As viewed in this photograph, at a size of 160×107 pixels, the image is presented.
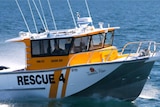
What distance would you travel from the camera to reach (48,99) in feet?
64.8

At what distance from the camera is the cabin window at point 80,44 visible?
19.1 m

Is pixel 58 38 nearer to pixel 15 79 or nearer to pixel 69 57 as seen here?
pixel 69 57

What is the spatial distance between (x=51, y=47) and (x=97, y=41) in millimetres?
1894

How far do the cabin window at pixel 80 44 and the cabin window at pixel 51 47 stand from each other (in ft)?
0.73

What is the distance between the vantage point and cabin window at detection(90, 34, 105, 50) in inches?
761

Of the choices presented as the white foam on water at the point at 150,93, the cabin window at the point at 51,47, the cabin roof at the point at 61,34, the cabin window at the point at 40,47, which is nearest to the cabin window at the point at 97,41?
the cabin roof at the point at 61,34

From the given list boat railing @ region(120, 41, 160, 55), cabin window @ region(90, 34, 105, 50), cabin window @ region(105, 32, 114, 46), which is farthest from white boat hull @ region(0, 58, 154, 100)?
cabin window @ region(105, 32, 114, 46)

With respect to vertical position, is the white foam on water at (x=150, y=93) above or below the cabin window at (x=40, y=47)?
below

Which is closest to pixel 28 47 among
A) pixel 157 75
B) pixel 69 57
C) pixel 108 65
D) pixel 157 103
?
pixel 69 57

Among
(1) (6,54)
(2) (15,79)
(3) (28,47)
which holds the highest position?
(3) (28,47)

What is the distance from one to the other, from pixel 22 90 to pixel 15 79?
0.59 metres

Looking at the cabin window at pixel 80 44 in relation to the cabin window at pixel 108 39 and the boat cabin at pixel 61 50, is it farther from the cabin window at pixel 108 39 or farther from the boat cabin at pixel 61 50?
the cabin window at pixel 108 39

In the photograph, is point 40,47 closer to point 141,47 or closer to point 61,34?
point 61,34

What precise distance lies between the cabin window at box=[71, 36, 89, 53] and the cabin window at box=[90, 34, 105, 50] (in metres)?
0.26
